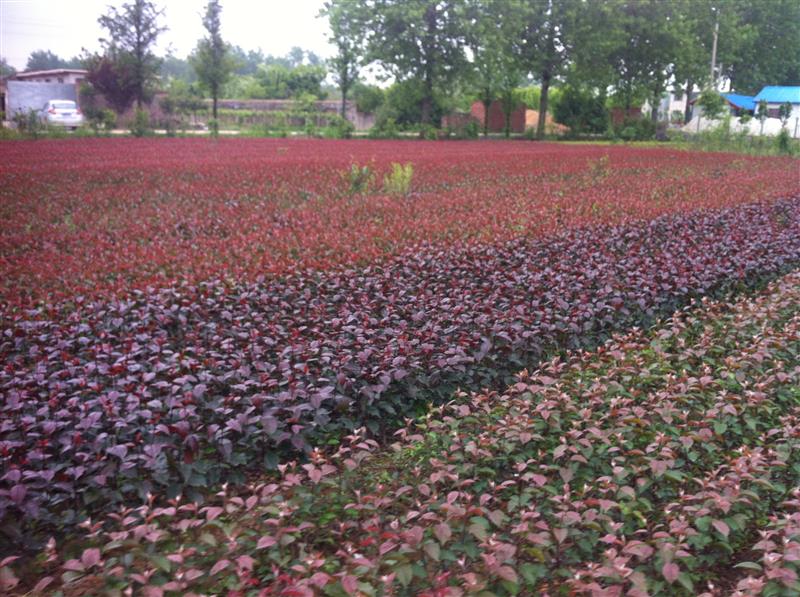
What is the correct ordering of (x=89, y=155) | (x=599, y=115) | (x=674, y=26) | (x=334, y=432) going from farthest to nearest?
(x=599, y=115)
(x=674, y=26)
(x=89, y=155)
(x=334, y=432)

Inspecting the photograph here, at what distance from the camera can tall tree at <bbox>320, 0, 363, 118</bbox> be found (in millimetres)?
34553

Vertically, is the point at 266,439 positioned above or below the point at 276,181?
below

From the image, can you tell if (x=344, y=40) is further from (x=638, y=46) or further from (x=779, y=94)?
(x=779, y=94)

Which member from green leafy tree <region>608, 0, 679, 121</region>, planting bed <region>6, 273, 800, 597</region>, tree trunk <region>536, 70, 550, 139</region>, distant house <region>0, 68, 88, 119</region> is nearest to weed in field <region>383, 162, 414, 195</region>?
distant house <region>0, 68, 88, 119</region>

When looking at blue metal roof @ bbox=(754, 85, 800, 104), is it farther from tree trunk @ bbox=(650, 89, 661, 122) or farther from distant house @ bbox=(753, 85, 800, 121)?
tree trunk @ bbox=(650, 89, 661, 122)

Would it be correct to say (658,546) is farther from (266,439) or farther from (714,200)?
(714,200)

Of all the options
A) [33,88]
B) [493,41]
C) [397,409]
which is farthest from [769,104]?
[397,409]

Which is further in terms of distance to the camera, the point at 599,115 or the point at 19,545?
the point at 599,115

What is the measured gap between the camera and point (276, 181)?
1168 cm

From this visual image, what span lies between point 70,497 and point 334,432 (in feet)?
4.38

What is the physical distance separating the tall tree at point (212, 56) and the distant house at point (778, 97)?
28.8m

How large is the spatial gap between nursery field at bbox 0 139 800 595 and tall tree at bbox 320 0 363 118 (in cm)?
2932

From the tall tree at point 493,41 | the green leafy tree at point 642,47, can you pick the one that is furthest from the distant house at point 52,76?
the green leafy tree at point 642,47

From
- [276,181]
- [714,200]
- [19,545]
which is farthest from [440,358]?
[276,181]
